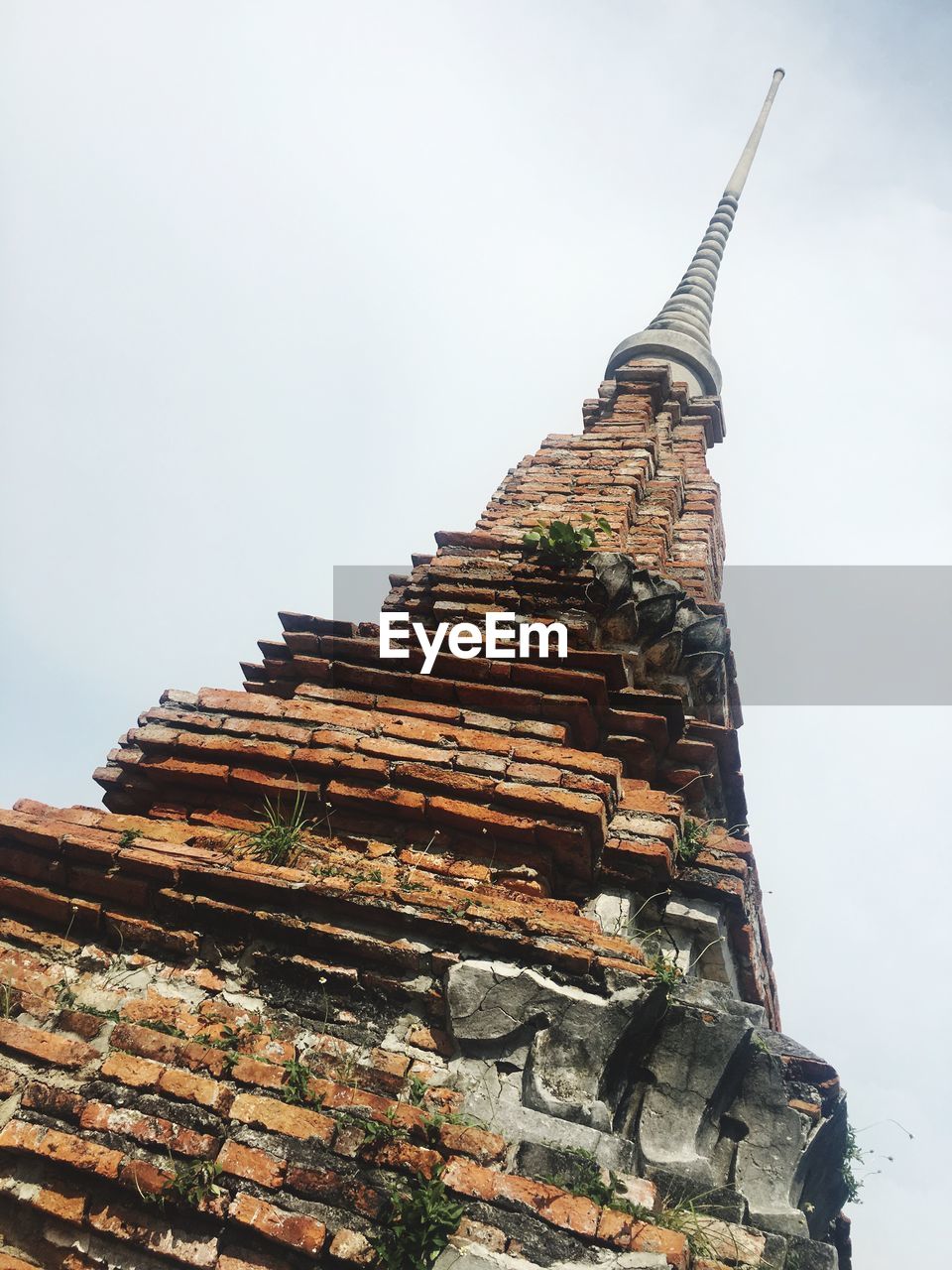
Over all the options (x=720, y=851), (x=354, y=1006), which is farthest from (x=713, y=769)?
(x=354, y=1006)

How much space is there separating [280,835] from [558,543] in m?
1.78

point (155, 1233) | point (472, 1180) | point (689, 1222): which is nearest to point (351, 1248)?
point (472, 1180)

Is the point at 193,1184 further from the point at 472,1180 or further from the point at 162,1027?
the point at 472,1180

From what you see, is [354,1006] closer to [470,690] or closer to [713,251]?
[470,690]

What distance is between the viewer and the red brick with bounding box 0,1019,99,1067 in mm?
2451

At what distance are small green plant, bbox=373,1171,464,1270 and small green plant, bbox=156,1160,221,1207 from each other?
406mm

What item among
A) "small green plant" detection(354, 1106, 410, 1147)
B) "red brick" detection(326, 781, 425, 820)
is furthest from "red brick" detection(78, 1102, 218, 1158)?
"red brick" detection(326, 781, 425, 820)

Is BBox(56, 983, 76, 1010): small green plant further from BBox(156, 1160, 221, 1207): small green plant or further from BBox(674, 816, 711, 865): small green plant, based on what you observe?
BBox(674, 816, 711, 865): small green plant

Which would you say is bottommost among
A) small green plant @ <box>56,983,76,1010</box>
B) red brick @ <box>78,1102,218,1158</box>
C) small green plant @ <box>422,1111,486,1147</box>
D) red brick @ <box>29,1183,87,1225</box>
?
red brick @ <box>29,1183,87,1225</box>

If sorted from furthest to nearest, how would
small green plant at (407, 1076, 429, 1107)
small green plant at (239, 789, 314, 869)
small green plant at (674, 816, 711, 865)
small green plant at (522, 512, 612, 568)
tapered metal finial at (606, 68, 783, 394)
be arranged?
tapered metal finial at (606, 68, 783, 394) < small green plant at (522, 512, 612, 568) < small green plant at (674, 816, 711, 865) < small green plant at (239, 789, 314, 869) < small green plant at (407, 1076, 429, 1107)

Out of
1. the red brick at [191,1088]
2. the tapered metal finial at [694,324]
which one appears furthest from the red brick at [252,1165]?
the tapered metal finial at [694,324]

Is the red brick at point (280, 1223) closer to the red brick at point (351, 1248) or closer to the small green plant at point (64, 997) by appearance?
the red brick at point (351, 1248)

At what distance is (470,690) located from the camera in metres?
3.40

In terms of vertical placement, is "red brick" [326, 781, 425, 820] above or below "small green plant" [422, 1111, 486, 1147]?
above
